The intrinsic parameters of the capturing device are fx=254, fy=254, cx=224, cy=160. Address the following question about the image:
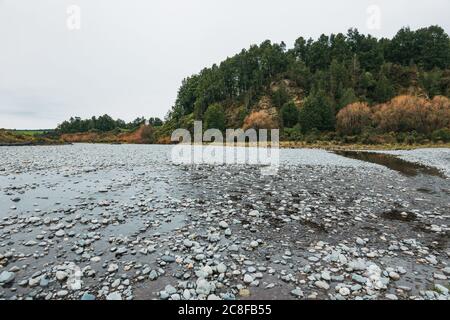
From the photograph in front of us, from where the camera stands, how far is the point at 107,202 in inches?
483

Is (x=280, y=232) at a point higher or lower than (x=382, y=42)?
lower

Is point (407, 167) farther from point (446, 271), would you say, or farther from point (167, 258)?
point (167, 258)

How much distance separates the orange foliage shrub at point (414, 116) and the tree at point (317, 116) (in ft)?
46.5

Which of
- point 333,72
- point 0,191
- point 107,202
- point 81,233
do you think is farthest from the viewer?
point 333,72

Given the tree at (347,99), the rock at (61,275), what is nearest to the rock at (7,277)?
the rock at (61,275)

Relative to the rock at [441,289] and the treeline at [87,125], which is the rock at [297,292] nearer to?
the rock at [441,289]

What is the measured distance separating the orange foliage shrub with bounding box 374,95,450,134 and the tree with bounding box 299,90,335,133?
14.2 metres

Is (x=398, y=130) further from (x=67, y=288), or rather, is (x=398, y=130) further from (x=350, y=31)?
(x=350, y=31)

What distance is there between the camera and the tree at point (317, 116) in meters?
85.7

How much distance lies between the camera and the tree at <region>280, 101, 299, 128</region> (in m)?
97.3

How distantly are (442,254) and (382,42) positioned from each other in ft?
570
